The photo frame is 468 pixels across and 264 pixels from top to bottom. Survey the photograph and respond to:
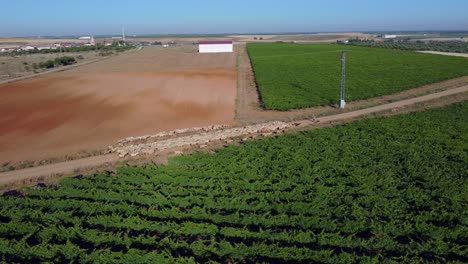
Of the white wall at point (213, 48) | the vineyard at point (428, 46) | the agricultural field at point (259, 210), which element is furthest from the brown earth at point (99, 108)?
the vineyard at point (428, 46)

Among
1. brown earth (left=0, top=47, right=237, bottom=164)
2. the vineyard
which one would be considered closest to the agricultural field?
brown earth (left=0, top=47, right=237, bottom=164)

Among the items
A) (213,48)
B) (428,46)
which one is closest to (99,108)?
(213,48)

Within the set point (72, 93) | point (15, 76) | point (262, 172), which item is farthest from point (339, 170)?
point (15, 76)

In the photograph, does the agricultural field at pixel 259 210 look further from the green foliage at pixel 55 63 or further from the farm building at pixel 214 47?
the farm building at pixel 214 47

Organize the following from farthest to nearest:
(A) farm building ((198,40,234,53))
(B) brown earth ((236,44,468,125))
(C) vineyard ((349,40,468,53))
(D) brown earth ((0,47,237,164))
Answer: (C) vineyard ((349,40,468,53)), (A) farm building ((198,40,234,53)), (B) brown earth ((236,44,468,125)), (D) brown earth ((0,47,237,164))

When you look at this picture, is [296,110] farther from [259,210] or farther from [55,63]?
[55,63]

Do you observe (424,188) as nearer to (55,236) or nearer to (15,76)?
(55,236)

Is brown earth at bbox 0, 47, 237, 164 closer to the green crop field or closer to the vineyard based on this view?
the green crop field
